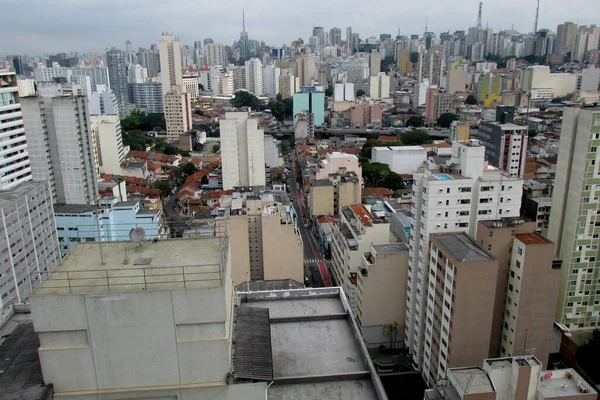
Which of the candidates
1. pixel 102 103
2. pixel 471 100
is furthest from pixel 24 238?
pixel 471 100

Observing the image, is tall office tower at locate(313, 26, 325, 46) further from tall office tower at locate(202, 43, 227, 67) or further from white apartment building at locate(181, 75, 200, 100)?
white apartment building at locate(181, 75, 200, 100)

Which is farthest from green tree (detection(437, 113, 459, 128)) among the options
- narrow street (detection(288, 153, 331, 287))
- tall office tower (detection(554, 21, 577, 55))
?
tall office tower (detection(554, 21, 577, 55))

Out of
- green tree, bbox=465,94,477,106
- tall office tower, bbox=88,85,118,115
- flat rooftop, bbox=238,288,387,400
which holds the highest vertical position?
tall office tower, bbox=88,85,118,115

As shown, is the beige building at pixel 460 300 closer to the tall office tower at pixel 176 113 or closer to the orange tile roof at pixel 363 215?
the orange tile roof at pixel 363 215

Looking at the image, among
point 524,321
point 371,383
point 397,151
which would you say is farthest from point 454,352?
point 397,151

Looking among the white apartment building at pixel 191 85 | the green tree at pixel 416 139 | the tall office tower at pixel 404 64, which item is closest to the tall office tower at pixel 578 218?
the green tree at pixel 416 139

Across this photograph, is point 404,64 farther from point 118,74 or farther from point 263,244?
point 263,244

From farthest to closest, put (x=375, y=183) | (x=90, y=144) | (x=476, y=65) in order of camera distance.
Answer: (x=476, y=65)
(x=375, y=183)
(x=90, y=144)

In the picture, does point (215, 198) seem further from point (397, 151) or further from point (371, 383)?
point (371, 383)
